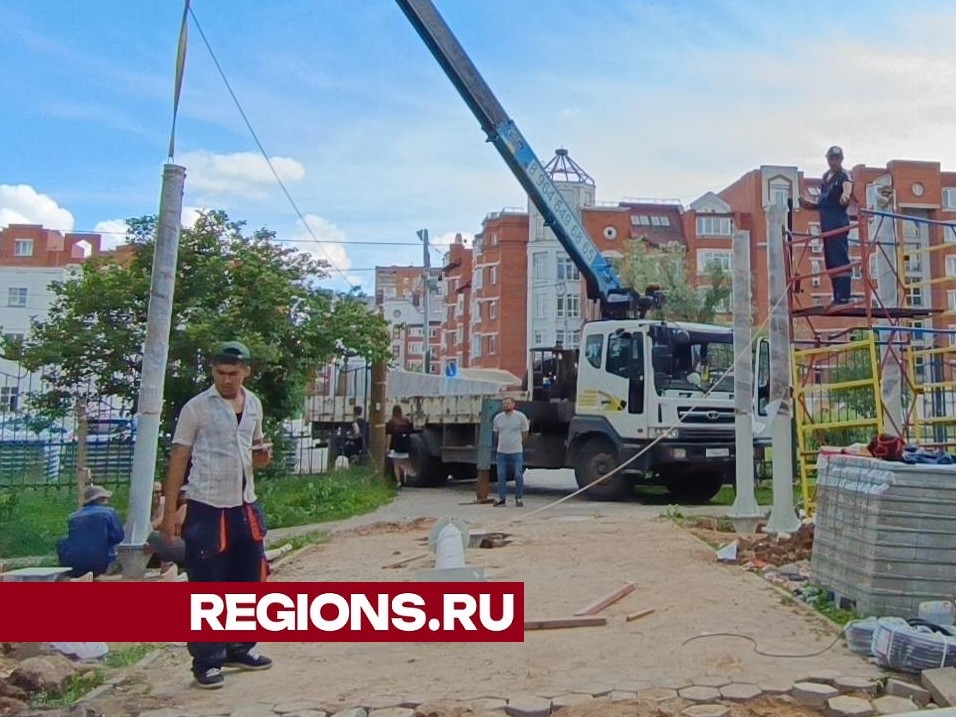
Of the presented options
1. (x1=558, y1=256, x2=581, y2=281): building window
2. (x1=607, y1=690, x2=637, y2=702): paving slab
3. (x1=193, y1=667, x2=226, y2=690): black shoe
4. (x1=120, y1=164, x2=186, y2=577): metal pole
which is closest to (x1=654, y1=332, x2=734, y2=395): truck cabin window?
(x1=120, y1=164, x2=186, y2=577): metal pole

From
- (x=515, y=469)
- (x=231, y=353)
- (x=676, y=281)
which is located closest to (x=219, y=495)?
(x=231, y=353)

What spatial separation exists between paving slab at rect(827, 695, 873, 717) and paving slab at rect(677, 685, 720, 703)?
0.53 meters

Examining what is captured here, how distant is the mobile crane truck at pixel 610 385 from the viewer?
44.3 feet

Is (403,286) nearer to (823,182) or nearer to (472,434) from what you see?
(472,434)

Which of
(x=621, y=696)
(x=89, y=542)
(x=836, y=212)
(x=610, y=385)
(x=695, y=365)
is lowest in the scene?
(x=621, y=696)

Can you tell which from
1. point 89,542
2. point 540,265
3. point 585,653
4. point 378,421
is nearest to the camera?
point 585,653

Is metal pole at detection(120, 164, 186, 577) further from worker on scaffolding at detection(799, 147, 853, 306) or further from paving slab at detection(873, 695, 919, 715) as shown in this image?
worker on scaffolding at detection(799, 147, 853, 306)

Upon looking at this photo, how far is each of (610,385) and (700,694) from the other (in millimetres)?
9773

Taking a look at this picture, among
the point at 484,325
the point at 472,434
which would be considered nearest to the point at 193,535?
the point at 472,434

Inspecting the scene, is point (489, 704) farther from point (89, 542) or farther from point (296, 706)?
point (89, 542)

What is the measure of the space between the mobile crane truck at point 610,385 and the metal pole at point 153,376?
7.35m

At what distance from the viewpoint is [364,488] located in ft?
51.3

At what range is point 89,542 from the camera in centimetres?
726

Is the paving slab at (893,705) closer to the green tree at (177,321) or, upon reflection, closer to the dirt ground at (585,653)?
the dirt ground at (585,653)
